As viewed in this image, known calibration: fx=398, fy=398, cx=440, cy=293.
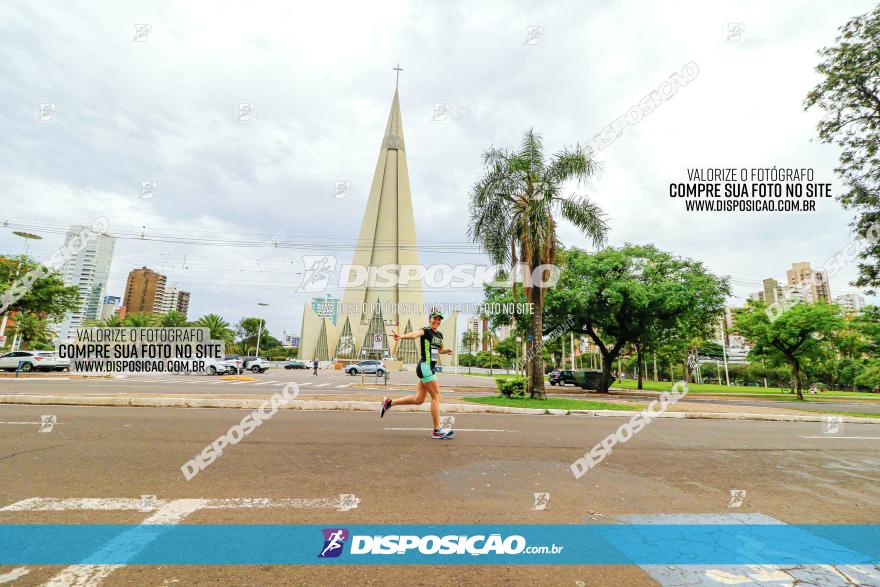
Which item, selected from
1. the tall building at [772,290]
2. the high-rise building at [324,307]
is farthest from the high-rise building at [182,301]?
the tall building at [772,290]

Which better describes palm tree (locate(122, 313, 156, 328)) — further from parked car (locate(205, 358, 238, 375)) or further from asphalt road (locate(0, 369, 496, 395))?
asphalt road (locate(0, 369, 496, 395))

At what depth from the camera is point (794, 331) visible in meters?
27.5

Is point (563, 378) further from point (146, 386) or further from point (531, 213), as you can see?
point (146, 386)

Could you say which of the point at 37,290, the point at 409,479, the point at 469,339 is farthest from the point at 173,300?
the point at 409,479

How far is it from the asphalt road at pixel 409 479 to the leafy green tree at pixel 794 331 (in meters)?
25.7

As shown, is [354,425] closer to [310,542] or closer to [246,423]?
[246,423]

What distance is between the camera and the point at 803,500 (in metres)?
4.01

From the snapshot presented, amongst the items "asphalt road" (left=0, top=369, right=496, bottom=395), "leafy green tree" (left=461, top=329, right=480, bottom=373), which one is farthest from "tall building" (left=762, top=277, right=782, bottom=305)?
"leafy green tree" (left=461, top=329, right=480, bottom=373)

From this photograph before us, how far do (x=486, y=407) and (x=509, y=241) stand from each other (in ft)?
24.8

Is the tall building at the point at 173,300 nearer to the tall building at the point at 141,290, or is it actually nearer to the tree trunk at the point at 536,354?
the tall building at the point at 141,290

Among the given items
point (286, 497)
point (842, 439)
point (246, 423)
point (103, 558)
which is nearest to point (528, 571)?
point (286, 497)

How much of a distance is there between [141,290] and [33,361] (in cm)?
10478

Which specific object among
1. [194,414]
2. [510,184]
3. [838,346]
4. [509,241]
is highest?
[510,184]

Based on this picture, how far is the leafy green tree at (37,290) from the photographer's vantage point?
27.2 m
